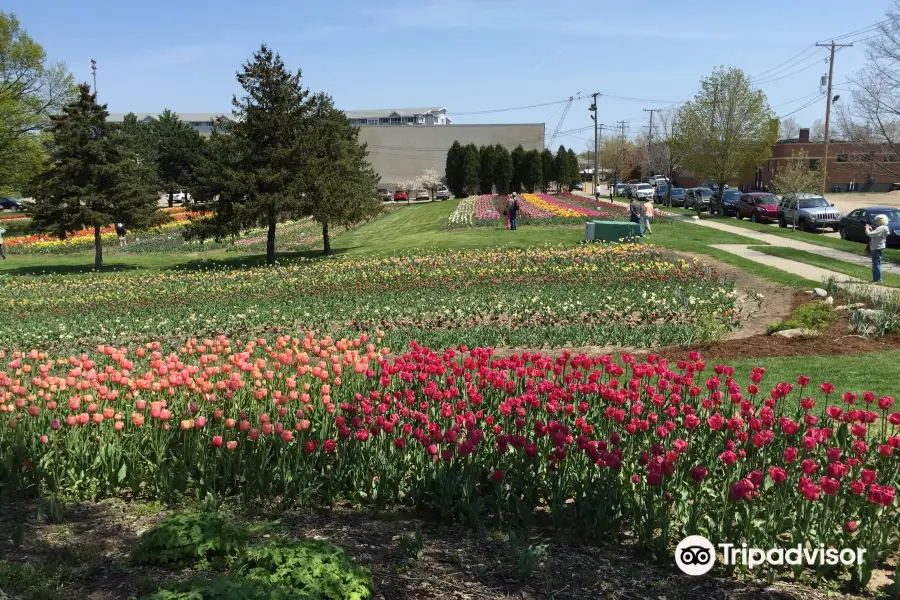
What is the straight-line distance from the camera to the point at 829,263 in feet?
67.7

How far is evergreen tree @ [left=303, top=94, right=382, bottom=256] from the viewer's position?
26047 mm

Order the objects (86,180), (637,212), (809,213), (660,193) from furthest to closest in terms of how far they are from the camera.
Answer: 1. (660,193)
2. (809,213)
3. (637,212)
4. (86,180)

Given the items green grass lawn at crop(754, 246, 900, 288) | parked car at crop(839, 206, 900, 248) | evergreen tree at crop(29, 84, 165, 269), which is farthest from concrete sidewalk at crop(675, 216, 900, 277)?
evergreen tree at crop(29, 84, 165, 269)

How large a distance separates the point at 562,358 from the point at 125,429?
3.68m

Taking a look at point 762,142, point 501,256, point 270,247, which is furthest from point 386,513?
point 762,142

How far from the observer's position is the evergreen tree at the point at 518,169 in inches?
2742

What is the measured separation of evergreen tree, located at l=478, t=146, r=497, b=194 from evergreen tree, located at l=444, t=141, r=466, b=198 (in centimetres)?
187

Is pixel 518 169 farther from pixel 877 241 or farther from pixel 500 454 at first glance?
pixel 500 454

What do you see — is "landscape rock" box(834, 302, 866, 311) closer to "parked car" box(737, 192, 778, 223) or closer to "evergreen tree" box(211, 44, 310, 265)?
"evergreen tree" box(211, 44, 310, 265)

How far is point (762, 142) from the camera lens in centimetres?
4466

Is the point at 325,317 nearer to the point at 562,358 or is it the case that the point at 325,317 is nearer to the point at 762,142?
the point at 562,358

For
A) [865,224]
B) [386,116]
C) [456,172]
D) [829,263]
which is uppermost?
[386,116]

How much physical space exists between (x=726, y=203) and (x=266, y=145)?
3011 centimetres

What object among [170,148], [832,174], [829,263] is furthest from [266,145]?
[832,174]
